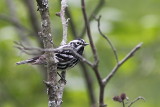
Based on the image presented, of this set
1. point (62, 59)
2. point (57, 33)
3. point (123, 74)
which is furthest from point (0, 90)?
point (62, 59)

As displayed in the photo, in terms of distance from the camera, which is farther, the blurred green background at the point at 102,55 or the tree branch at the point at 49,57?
the blurred green background at the point at 102,55

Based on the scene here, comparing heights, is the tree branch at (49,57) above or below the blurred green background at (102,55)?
below

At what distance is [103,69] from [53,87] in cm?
336

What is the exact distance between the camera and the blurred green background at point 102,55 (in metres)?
7.13

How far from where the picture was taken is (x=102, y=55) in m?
7.35

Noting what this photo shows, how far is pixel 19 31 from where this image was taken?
761 cm

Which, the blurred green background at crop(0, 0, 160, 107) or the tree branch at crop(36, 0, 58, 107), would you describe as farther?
the blurred green background at crop(0, 0, 160, 107)

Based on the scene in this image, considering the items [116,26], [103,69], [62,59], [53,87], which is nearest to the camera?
[53,87]

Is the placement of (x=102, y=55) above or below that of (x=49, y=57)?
above

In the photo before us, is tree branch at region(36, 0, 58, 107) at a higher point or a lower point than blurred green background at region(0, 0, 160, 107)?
lower

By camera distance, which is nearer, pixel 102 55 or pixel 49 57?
pixel 49 57

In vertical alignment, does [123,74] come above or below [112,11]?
below

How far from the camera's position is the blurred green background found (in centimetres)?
713

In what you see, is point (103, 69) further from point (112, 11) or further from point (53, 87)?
point (53, 87)
